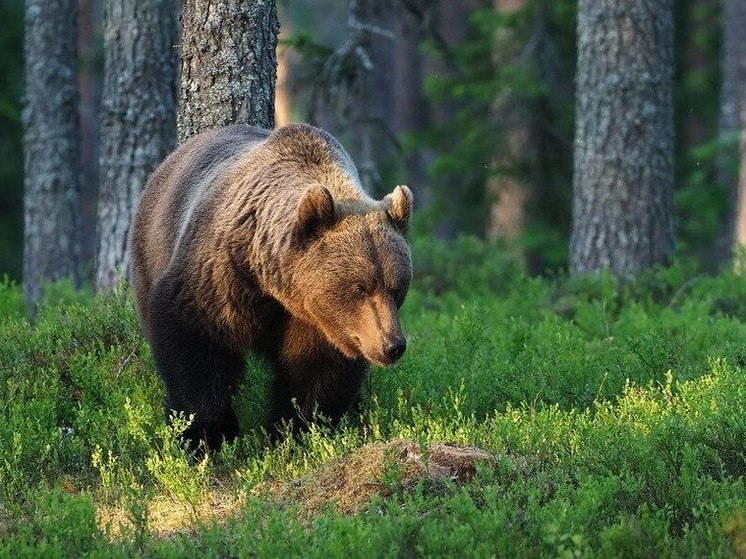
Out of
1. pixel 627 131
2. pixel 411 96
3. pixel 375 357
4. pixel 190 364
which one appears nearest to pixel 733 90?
pixel 627 131

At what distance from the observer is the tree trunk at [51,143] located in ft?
46.2

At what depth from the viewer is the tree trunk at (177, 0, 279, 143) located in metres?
8.12

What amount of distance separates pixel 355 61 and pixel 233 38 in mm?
5394

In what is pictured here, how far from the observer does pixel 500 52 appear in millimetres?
19078

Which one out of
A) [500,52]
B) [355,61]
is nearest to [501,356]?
[355,61]

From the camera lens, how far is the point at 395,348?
18.6ft

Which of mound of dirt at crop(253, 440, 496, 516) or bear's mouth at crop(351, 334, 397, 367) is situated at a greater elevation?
bear's mouth at crop(351, 334, 397, 367)

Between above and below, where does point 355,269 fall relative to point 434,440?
above

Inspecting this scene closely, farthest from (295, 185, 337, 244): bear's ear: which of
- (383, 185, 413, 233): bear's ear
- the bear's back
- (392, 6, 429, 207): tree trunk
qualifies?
(392, 6, 429, 207): tree trunk

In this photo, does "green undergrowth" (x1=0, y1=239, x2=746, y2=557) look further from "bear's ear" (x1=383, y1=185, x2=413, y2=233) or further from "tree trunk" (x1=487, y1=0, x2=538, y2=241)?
"tree trunk" (x1=487, y1=0, x2=538, y2=241)

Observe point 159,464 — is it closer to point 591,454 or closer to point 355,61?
point 591,454

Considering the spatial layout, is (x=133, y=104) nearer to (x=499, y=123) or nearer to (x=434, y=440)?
(x=434, y=440)

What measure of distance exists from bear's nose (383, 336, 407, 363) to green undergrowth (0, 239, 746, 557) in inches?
16.1

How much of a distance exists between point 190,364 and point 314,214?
41.7 inches
